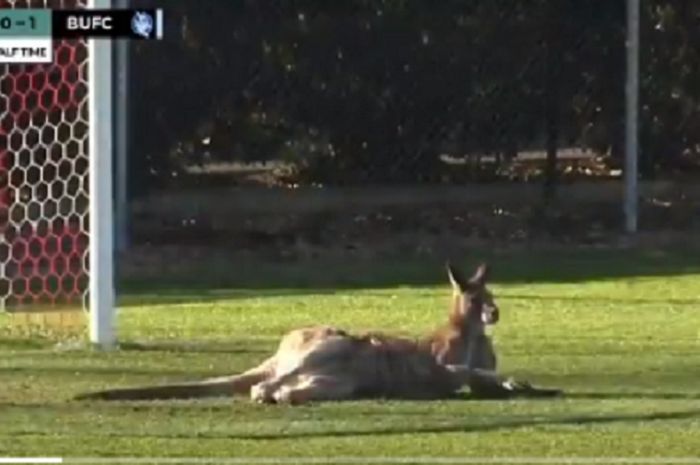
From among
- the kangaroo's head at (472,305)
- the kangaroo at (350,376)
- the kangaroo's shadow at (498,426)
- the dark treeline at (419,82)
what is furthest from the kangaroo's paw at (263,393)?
the dark treeline at (419,82)

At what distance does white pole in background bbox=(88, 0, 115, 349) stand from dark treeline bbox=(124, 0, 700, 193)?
6.90 meters

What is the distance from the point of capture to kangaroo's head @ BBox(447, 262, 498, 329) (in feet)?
35.9

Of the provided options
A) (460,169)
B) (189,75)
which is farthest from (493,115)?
(189,75)

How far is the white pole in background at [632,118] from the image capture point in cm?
1994

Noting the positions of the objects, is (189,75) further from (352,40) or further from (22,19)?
(22,19)

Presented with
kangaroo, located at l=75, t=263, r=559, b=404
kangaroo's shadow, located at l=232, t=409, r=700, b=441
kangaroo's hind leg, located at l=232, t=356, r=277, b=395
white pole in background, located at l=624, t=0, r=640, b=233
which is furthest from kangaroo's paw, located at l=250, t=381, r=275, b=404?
white pole in background, located at l=624, t=0, r=640, b=233

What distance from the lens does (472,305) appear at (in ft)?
36.2

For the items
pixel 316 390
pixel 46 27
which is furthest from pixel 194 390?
pixel 46 27

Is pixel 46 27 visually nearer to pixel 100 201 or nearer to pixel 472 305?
pixel 100 201

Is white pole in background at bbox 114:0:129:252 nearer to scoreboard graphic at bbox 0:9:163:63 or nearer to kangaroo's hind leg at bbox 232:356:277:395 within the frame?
scoreboard graphic at bbox 0:9:163:63

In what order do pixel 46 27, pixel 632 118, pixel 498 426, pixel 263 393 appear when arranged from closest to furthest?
pixel 498 426
pixel 263 393
pixel 46 27
pixel 632 118

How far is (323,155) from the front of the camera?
66.8 feet

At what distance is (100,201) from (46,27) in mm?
1405

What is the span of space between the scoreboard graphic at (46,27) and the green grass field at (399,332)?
63.1 inches
